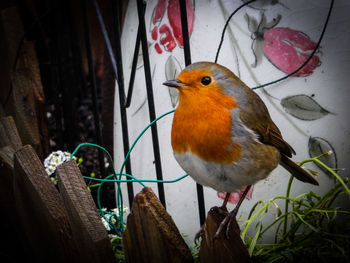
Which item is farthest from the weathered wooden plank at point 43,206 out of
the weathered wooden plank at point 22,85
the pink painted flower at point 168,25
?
the weathered wooden plank at point 22,85

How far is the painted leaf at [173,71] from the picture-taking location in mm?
1908

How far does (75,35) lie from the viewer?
3.04m

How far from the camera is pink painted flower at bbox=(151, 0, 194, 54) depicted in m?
1.84

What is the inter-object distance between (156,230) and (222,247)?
0.67 feet

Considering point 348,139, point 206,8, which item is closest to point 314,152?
point 348,139

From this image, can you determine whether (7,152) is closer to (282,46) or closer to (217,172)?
(217,172)

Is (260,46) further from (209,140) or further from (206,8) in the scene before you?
(209,140)

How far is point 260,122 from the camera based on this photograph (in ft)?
3.97

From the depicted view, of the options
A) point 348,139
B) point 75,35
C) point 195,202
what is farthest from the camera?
point 75,35

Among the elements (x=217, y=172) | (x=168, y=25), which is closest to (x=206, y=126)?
(x=217, y=172)

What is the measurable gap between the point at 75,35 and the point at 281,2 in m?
2.04

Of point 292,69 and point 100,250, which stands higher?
point 292,69

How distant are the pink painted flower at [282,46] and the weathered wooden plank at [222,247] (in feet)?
2.83

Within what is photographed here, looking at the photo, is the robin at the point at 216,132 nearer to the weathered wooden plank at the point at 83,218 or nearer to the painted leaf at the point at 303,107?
the weathered wooden plank at the point at 83,218
